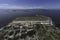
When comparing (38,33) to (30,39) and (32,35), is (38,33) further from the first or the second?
(30,39)

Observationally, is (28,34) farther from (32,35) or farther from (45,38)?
(45,38)

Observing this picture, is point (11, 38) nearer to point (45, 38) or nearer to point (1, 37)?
point (1, 37)

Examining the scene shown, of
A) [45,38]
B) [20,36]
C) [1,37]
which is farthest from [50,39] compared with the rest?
[1,37]

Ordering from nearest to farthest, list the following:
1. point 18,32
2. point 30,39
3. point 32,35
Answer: point 30,39, point 32,35, point 18,32

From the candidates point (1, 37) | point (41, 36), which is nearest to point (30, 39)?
point (41, 36)

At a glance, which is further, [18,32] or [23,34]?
[18,32]

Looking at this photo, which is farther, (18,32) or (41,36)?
(18,32)

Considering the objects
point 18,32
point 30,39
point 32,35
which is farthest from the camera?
point 18,32
